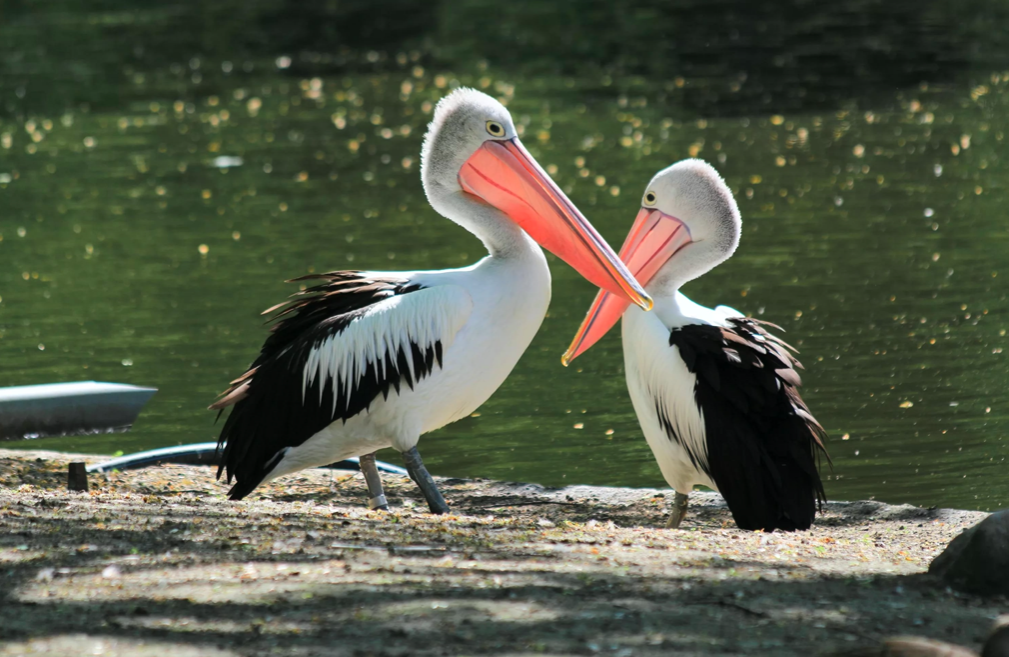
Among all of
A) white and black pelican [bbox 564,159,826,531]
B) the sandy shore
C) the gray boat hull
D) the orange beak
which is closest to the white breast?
white and black pelican [bbox 564,159,826,531]

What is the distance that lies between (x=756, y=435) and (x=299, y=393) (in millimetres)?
1704

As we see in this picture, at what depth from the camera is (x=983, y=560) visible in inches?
138

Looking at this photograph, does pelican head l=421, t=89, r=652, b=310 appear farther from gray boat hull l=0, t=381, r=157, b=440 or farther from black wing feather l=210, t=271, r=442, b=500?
gray boat hull l=0, t=381, r=157, b=440

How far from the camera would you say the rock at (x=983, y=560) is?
3.50m

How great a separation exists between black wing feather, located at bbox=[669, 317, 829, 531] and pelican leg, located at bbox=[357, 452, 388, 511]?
1268mm

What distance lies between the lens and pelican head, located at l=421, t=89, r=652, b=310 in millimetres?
5414

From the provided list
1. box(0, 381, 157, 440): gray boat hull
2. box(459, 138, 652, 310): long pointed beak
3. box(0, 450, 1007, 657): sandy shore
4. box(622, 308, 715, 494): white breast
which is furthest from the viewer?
box(0, 381, 157, 440): gray boat hull

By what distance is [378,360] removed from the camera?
4.96 metres

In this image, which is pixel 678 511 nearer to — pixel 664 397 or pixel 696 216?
pixel 664 397

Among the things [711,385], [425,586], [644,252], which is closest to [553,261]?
[644,252]

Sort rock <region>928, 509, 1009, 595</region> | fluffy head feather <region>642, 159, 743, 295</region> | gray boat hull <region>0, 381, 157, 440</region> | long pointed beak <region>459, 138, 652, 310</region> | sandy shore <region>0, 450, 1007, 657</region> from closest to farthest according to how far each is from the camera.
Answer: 1. sandy shore <region>0, 450, 1007, 657</region>
2. rock <region>928, 509, 1009, 595</region>
3. long pointed beak <region>459, 138, 652, 310</region>
4. fluffy head feather <region>642, 159, 743, 295</region>
5. gray boat hull <region>0, 381, 157, 440</region>

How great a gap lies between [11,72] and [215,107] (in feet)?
19.4

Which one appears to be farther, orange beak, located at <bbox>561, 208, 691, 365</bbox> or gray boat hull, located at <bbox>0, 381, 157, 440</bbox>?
gray boat hull, located at <bbox>0, 381, 157, 440</bbox>

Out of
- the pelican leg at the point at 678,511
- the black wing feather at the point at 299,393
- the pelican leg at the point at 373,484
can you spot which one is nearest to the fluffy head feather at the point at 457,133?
the black wing feather at the point at 299,393
